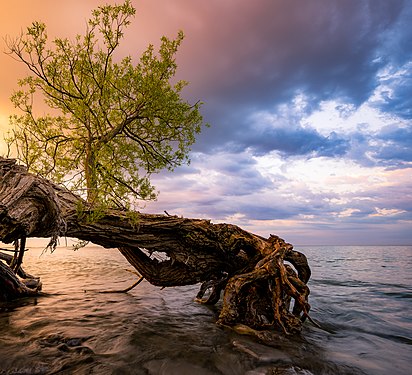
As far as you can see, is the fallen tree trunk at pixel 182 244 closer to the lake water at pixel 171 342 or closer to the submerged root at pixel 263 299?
the submerged root at pixel 263 299

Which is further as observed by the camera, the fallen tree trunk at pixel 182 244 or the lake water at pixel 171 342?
the fallen tree trunk at pixel 182 244

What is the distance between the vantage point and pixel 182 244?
1070cm

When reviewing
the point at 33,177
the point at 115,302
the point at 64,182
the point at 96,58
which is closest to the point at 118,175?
the point at 64,182

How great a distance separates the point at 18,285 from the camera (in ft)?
42.8

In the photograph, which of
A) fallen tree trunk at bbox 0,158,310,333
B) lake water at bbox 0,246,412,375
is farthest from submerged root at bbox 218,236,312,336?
lake water at bbox 0,246,412,375

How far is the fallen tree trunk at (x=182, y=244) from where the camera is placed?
647 cm

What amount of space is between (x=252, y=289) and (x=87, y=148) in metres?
8.35

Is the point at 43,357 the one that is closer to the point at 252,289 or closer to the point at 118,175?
the point at 118,175

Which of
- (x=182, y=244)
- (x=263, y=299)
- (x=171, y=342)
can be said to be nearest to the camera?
(x=171, y=342)

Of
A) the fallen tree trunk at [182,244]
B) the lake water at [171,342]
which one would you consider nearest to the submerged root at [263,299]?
the fallen tree trunk at [182,244]

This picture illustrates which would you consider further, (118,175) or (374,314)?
(374,314)

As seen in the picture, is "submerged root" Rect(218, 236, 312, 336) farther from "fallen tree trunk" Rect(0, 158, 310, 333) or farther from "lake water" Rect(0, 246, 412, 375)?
"lake water" Rect(0, 246, 412, 375)

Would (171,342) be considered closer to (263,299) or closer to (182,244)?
(182,244)

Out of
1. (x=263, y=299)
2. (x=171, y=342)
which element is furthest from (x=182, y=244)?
(x=263, y=299)
